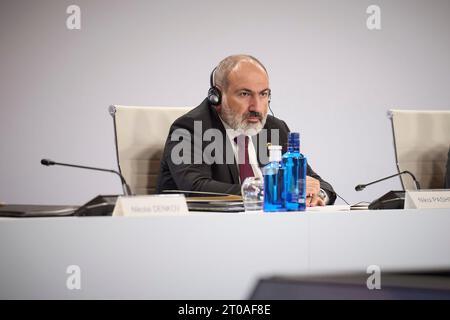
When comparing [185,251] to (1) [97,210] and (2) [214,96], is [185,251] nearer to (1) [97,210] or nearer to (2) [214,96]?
(1) [97,210]

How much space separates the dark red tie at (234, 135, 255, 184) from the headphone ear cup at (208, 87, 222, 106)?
0.15 metres

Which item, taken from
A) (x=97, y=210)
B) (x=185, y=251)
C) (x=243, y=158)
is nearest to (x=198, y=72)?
(x=243, y=158)

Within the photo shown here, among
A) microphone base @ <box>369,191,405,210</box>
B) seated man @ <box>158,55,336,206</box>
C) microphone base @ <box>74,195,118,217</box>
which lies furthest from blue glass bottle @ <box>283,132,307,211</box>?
seated man @ <box>158,55,336,206</box>

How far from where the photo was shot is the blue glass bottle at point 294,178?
5.02 ft

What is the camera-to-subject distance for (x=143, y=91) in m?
3.51

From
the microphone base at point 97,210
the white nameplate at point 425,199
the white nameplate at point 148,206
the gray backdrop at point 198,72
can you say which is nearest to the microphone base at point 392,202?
the white nameplate at point 425,199

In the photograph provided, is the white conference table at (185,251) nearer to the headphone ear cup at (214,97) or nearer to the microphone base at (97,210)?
the microphone base at (97,210)

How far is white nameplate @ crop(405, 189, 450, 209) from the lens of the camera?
1478 millimetres

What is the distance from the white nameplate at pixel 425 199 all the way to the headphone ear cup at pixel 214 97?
3.59ft

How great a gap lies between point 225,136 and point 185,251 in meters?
1.34

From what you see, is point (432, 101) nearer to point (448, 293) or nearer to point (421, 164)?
point (421, 164)

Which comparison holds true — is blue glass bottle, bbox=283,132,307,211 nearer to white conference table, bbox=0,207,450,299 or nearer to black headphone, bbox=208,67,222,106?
white conference table, bbox=0,207,450,299
